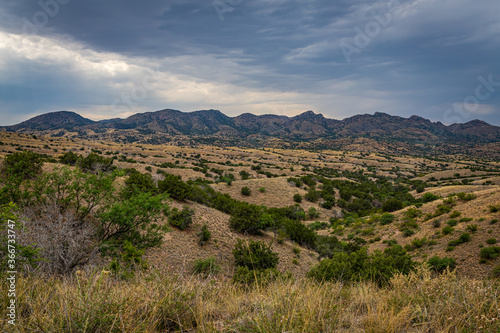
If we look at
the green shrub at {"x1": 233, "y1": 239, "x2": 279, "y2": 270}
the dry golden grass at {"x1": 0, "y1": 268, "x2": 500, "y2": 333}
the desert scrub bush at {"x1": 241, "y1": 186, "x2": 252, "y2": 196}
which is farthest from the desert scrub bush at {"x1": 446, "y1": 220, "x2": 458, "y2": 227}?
the desert scrub bush at {"x1": 241, "y1": 186, "x2": 252, "y2": 196}

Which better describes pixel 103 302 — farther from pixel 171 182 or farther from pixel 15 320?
pixel 171 182

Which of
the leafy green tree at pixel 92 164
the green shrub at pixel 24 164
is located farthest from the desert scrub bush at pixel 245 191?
the green shrub at pixel 24 164

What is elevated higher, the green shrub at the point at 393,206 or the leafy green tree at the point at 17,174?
the leafy green tree at the point at 17,174

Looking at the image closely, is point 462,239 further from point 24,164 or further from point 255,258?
point 24,164

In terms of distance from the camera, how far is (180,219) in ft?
52.7

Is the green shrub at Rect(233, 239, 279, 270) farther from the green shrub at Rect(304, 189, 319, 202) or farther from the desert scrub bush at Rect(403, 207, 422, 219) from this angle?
the green shrub at Rect(304, 189, 319, 202)

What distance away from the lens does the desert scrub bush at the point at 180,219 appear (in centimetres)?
1568

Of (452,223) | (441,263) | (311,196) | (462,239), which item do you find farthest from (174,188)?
(311,196)

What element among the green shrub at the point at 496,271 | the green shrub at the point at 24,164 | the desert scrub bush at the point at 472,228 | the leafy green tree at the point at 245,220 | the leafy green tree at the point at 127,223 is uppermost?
the green shrub at the point at 24,164

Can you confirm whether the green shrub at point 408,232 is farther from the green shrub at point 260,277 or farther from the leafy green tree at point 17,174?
the leafy green tree at point 17,174

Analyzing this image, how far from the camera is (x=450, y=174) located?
7494 cm

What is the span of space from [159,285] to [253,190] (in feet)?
124

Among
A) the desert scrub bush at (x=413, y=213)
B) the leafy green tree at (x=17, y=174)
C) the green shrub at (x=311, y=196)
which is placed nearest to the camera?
the leafy green tree at (x=17, y=174)

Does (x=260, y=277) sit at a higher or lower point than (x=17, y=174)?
lower
